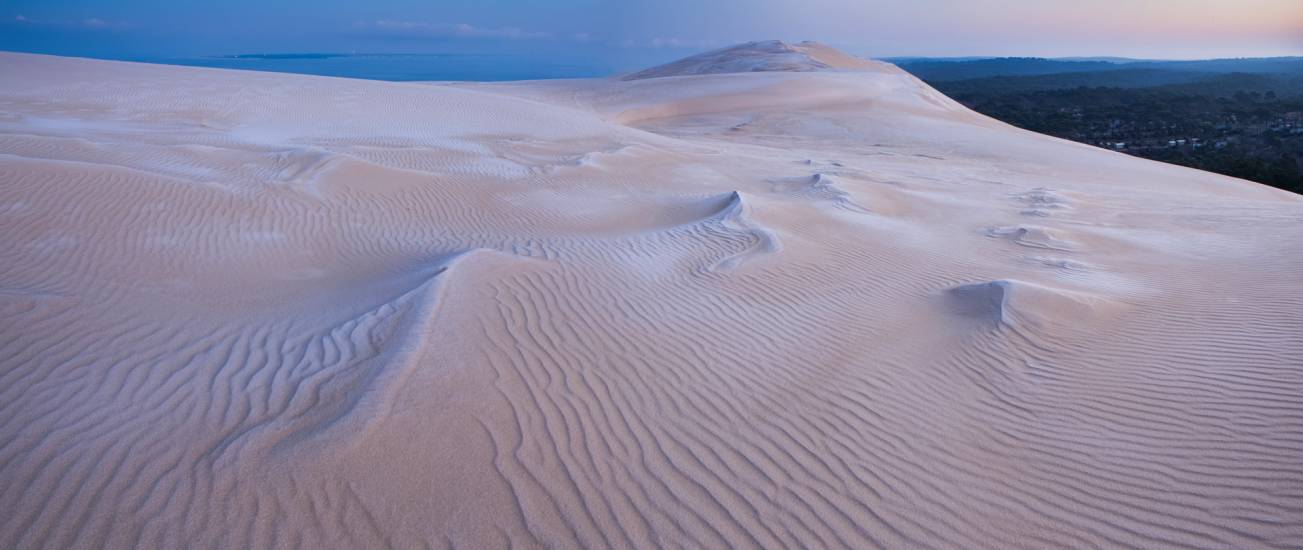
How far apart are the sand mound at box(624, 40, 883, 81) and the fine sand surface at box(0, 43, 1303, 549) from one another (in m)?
35.0

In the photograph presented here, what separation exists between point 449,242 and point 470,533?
5981 mm

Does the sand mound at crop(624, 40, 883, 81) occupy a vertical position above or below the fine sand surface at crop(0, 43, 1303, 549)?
above

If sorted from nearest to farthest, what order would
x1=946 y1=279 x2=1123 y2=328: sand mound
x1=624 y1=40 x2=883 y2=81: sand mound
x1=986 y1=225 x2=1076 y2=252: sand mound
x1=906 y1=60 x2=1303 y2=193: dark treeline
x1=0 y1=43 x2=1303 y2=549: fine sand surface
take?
x1=0 y1=43 x2=1303 y2=549: fine sand surface < x1=946 y1=279 x2=1123 y2=328: sand mound < x1=986 y1=225 x2=1076 y2=252: sand mound < x1=906 y1=60 x2=1303 y2=193: dark treeline < x1=624 y1=40 x2=883 y2=81: sand mound

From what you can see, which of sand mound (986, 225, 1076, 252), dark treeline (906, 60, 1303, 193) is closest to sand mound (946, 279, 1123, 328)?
sand mound (986, 225, 1076, 252)

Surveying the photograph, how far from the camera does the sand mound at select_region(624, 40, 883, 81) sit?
44.9 metres

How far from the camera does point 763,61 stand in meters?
46.2

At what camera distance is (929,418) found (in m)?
4.65

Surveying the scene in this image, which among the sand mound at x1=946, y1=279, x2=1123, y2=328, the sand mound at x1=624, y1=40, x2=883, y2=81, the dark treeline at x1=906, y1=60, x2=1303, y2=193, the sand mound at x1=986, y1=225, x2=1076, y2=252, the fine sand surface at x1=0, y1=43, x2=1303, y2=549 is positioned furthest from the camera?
the sand mound at x1=624, y1=40, x2=883, y2=81

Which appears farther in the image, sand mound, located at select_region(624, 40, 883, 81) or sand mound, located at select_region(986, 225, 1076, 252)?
sand mound, located at select_region(624, 40, 883, 81)

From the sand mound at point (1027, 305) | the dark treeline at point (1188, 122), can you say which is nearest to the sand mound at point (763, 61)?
the dark treeline at point (1188, 122)

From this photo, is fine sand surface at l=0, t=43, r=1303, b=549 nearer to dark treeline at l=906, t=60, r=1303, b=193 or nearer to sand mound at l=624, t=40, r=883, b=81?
dark treeline at l=906, t=60, r=1303, b=193

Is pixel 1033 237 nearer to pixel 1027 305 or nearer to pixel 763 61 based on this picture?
pixel 1027 305

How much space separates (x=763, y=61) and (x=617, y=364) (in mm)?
44551

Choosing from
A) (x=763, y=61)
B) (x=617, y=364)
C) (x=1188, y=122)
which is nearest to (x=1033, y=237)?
(x=617, y=364)
